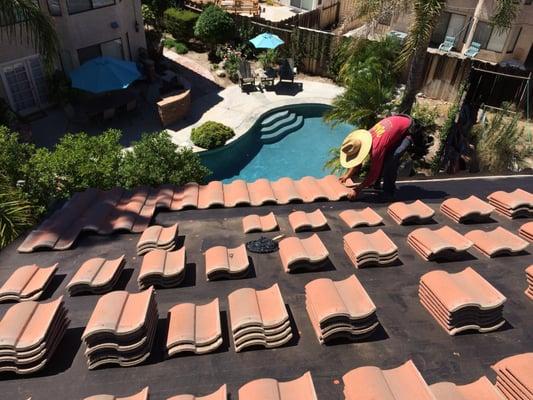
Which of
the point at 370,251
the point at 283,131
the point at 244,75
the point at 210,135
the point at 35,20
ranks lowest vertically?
the point at 283,131

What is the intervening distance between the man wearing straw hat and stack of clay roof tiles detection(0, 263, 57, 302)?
19.3ft

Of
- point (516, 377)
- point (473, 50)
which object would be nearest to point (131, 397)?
point (516, 377)

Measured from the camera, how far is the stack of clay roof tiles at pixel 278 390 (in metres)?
3.96

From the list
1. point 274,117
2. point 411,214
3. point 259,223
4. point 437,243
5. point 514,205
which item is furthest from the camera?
point 274,117

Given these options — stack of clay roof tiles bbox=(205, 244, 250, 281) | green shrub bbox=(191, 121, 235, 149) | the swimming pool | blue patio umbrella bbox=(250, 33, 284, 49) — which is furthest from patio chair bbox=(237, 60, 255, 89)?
stack of clay roof tiles bbox=(205, 244, 250, 281)

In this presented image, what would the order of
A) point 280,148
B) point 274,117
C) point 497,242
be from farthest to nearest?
point 274,117 < point 280,148 < point 497,242

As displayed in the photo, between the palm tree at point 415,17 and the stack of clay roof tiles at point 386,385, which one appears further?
the palm tree at point 415,17

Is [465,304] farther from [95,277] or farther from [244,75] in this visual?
[244,75]

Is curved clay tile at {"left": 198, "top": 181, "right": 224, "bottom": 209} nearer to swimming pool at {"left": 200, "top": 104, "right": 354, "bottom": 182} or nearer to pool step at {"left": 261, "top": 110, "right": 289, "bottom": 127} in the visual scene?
swimming pool at {"left": 200, "top": 104, "right": 354, "bottom": 182}

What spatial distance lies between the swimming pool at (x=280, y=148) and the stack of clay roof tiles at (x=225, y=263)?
42.3 feet

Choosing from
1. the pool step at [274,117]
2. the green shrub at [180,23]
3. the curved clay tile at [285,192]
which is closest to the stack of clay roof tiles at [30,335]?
the curved clay tile at [285,192]

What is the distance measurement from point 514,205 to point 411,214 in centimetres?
217

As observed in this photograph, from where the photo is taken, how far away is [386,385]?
402 centimetres

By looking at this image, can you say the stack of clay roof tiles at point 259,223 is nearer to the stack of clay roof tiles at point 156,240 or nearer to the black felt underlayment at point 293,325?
the black felt underlayment at point 293,325
